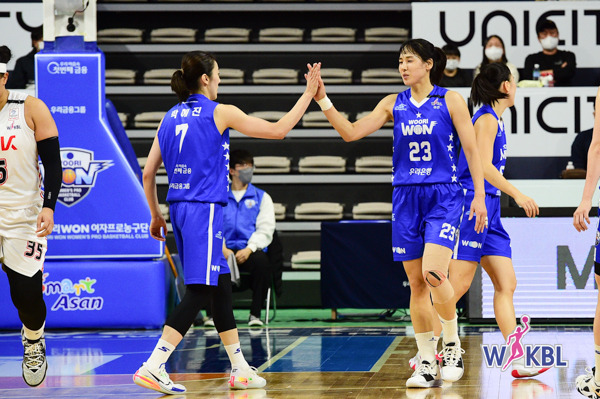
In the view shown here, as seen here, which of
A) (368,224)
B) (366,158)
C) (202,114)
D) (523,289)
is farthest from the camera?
(366,158)

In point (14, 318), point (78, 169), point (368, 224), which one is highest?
point (78, 169)

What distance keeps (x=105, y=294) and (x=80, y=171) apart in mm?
1116

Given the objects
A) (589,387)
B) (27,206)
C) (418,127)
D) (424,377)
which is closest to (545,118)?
(418,127)

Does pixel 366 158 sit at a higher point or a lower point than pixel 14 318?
higher

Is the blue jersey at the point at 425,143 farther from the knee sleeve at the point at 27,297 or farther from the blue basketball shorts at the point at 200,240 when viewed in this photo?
the knee sleeve at the point at 27,297

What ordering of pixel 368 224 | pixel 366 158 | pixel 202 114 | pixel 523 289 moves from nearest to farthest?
pixel 202 114 < pixel 523 289 < pixel 368 224 < pixel 366 158

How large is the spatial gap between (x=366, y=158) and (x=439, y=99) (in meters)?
6.77

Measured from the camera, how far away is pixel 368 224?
8727mm

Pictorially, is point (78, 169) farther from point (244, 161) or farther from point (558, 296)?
point (558, 296)

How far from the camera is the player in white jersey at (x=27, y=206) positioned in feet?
15.4

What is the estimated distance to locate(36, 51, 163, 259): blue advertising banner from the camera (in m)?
8.18

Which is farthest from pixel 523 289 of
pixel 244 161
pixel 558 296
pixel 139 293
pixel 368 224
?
pixel 139 293

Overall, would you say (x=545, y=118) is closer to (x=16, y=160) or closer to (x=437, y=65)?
(x=437, y=65)

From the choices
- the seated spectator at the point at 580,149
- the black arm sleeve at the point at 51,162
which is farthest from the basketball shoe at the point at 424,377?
the seated spectator at the point at 580,149
